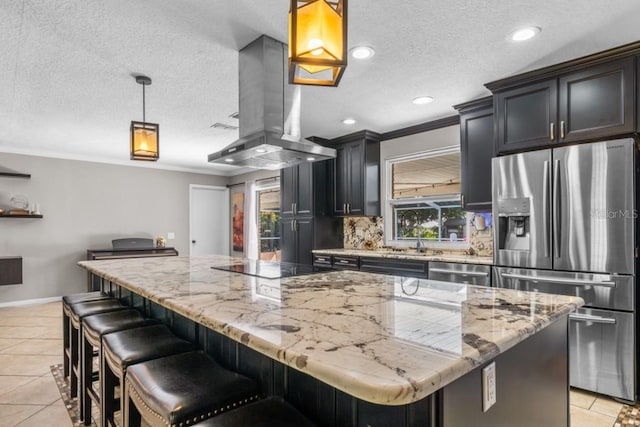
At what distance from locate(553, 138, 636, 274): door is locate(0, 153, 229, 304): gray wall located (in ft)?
20.6

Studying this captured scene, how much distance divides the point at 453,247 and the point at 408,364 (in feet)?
11.6

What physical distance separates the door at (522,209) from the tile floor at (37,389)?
96 centimetres

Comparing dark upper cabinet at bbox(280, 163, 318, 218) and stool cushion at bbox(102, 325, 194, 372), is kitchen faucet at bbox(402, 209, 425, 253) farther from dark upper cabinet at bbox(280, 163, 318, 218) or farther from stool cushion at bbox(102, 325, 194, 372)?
stool cushion at bbox(102, 325, 194, 372)

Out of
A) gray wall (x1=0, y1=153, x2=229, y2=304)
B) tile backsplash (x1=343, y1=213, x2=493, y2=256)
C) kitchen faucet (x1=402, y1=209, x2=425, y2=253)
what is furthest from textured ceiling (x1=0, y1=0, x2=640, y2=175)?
gray wall (x1=0, y1=153, x2=229, y2=304)

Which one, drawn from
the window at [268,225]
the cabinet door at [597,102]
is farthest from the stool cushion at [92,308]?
the window at [268,225]

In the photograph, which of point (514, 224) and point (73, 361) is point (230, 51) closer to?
point (73, 361)

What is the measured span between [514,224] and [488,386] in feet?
7.36

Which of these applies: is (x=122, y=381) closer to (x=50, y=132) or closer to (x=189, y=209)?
(x=50, y=132)

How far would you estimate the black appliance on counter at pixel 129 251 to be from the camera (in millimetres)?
5617

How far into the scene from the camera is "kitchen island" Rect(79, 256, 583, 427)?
787mm

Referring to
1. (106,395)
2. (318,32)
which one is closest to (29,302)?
(106,395)

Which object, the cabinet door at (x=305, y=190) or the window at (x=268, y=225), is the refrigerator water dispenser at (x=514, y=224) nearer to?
the cabinet door at (x=305, y=190)

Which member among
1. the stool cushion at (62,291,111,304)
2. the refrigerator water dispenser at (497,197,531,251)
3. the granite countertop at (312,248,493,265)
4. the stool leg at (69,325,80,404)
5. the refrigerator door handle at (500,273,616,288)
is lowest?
the stool leg at (69,325,80,404)

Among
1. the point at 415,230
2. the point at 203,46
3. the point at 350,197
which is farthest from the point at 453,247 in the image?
the point at 203,46
